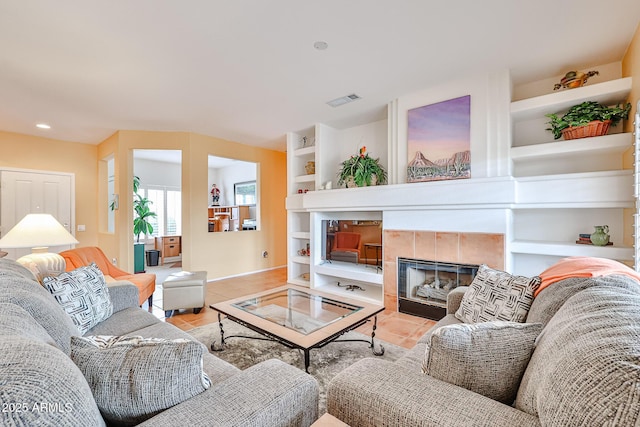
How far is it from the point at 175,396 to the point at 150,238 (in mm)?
7792

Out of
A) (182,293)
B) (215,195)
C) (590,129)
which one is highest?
(590,129)

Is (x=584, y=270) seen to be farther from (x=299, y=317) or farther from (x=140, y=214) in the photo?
(x=140, y=214)

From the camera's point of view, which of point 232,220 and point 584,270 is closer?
point 584,270

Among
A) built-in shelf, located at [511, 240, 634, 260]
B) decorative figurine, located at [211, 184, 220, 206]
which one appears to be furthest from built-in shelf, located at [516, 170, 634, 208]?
decorative figurine, located at [211, 184, 220, 206]

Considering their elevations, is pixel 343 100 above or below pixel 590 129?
above

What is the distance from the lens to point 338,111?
398 cm

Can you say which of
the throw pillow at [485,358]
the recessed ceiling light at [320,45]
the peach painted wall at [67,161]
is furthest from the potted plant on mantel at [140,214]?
the throw pillow at [485,358]

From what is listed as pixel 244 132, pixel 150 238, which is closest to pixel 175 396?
pixel 244 132

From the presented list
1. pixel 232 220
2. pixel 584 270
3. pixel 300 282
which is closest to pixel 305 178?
pixel 300 282

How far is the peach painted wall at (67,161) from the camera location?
4.79 meters

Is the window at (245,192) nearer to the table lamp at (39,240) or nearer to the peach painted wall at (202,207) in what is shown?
the peach painted wall at (202,207)

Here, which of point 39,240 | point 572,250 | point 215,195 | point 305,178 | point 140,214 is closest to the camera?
point 39,240

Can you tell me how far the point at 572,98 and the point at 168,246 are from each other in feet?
27.2

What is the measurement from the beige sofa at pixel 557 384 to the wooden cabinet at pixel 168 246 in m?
7.57
